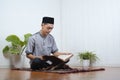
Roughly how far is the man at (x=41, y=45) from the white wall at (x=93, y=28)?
1.96 m

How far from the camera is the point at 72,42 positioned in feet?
20.9

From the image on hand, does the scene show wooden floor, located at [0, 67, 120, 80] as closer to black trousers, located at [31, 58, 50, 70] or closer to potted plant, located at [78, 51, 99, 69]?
black trousers, located at [31, 58, 50, 70]

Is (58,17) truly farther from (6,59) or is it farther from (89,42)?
(6,59)

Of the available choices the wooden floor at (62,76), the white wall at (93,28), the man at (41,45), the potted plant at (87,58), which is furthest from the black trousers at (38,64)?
the white wall at (93,28)

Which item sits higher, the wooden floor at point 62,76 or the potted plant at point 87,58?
the wooden floor at point 62,76

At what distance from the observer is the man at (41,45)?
3.97 metres

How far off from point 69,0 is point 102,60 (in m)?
1.61

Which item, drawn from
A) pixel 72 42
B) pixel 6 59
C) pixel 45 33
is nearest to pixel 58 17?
pixel 72 42

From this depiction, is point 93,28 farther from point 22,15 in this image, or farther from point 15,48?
point 15,48

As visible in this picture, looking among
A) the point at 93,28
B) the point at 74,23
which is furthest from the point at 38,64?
the point at 74,23

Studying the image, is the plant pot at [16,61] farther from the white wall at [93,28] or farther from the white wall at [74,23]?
the white wall at [93,28]

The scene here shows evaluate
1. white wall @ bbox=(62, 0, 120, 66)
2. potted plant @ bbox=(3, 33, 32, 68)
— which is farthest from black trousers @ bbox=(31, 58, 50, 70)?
white wall @ bbox=(62, 0, 120, 66)

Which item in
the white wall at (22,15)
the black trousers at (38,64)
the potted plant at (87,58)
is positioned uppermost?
the white wall at (22,15)

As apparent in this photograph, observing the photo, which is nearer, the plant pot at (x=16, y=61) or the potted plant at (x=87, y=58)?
the plant pot at (x=16, y=61)
